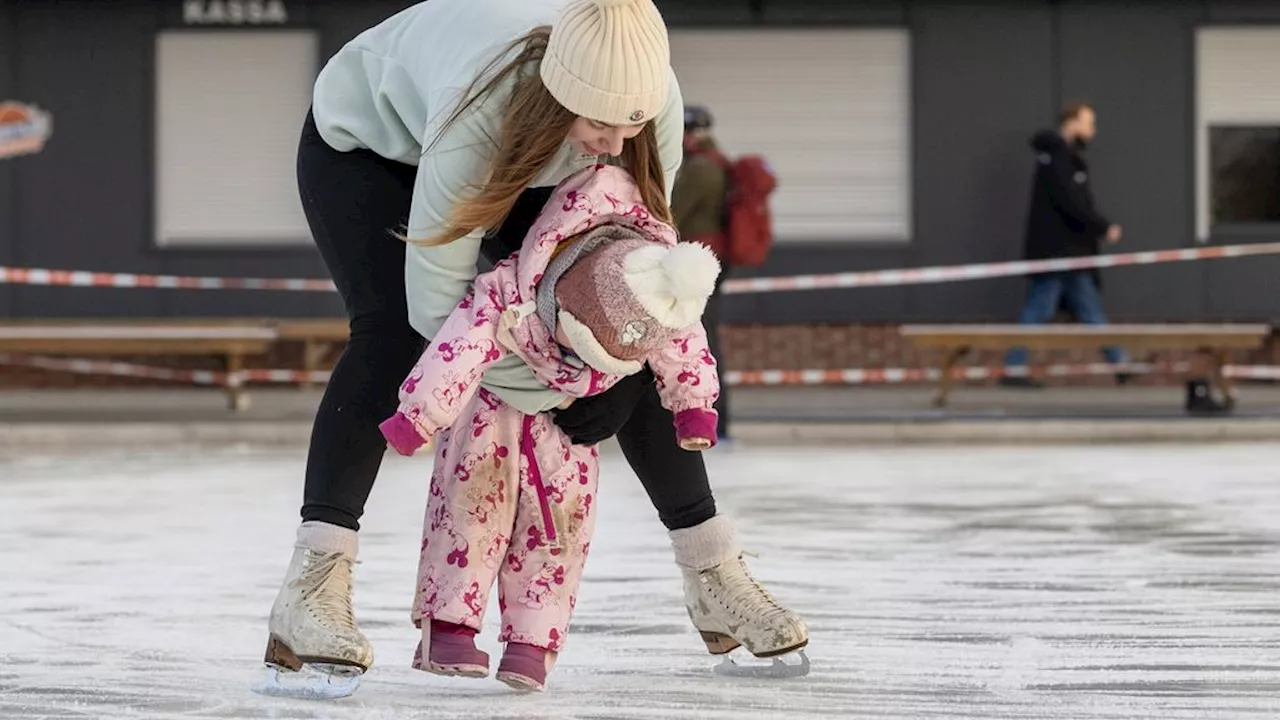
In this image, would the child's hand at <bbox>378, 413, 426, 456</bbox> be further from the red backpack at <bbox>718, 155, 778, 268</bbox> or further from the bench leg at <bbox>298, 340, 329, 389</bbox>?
the bench leg at <bbox>298, 340, 329, 389</bbox>

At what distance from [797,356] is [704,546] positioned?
14.4 m

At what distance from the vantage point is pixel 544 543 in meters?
4.82

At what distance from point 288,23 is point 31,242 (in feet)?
8.69

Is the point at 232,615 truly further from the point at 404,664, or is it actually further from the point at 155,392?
the point at 155,392

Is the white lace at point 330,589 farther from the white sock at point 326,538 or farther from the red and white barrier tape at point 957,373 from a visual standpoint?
the red and white barrier tape at point 957,373

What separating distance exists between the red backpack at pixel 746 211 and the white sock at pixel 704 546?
8240mm

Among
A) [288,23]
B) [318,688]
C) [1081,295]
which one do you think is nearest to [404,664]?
[318,688]

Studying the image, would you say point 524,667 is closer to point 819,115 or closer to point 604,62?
point 604,62

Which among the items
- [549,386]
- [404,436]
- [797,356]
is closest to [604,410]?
[549,386]

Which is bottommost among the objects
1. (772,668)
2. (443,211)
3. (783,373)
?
(783,373)

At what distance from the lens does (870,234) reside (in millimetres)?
19750

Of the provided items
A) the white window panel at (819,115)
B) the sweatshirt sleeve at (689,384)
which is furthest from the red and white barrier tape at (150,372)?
the sweatshirt sleeve at (689,384)

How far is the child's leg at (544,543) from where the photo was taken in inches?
188

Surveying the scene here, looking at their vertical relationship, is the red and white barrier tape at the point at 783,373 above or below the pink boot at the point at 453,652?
below
